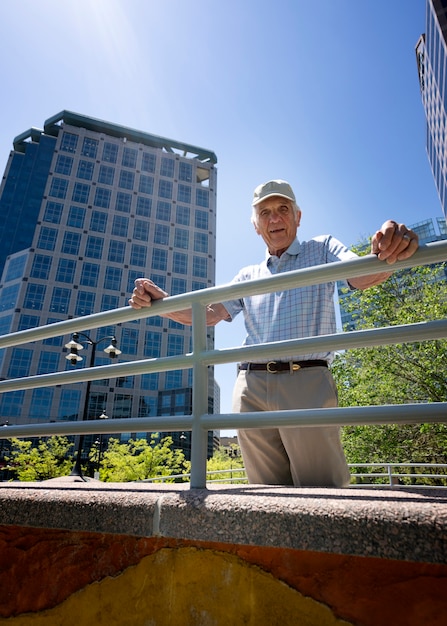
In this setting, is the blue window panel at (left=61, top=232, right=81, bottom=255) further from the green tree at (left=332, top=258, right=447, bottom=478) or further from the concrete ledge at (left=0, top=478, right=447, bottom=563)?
the concrete ledge at (left=0, top=478, right=447, bottom=563)

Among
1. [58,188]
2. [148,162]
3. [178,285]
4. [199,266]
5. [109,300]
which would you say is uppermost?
[148,162]

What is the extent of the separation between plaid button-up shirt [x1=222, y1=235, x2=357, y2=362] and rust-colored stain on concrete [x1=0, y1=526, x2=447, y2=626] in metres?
0.98

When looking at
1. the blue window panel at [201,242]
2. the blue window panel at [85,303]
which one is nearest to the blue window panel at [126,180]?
the blue window panel at [201,242]

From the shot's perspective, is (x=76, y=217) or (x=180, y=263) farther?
(x=180, y=263)

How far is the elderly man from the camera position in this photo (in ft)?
5.97

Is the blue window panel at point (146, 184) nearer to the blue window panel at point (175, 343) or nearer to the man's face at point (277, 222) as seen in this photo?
the blue window panel at point (175, 343)

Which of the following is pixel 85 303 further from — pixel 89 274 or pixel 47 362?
pixel 47 362

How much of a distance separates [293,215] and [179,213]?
6722cm

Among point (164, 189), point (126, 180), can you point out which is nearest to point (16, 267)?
point (126, 180)

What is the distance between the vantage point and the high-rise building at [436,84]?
41.8 meters

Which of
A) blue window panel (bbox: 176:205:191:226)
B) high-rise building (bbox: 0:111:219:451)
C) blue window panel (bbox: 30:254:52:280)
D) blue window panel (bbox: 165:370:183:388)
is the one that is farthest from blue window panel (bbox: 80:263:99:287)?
blue window panel (bbox: 165:370:183:388)

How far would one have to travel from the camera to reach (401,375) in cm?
1355

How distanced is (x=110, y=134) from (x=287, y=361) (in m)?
78.8

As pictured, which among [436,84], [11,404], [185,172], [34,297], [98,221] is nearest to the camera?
[11,404]
